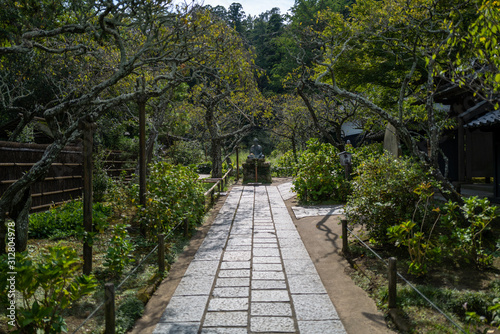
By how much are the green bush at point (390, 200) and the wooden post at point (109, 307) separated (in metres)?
4.48

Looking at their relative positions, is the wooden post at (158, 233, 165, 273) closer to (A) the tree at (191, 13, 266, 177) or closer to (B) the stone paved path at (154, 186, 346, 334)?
(B) the stone paved path at (154, 186, 346, 334)

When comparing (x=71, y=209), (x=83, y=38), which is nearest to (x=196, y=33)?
(x=83, y=38)

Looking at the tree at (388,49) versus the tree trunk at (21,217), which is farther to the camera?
the tree at (388,49)

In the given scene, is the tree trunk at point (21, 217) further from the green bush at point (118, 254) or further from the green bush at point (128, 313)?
the green bush at point (128, 313)

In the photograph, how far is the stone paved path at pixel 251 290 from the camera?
13.9 ft

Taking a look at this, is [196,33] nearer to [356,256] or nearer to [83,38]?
[83,38]

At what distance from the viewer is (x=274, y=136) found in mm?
33562

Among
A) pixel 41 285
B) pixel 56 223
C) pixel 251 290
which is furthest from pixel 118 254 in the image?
pixel 56 223

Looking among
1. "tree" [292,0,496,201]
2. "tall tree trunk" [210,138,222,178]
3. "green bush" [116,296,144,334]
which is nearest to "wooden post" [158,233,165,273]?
"green bush" [116,296,144,334]

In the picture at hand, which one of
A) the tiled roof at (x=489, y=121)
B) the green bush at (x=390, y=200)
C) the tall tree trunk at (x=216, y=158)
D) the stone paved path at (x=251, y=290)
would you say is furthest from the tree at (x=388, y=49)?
the tall tree trunk at (x=216, y=158)

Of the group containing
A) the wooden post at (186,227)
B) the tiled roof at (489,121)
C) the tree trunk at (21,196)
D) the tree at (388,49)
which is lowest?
the wooden post at (186,227)

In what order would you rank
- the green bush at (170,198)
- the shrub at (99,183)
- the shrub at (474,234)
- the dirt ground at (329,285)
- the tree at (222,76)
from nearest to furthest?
1. the dirt ground at (329,285)
2. the shrub at (474,234)
3. the green bush at (170,198)
4. the shrub at (99,183)
5. the tree at (222,76)

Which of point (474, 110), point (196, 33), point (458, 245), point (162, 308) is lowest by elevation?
point (162, 308)

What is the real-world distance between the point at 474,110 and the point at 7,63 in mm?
15360
